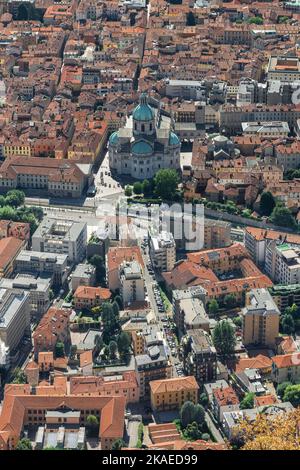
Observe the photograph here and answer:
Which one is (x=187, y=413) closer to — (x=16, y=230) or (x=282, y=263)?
(x=282, y=263)

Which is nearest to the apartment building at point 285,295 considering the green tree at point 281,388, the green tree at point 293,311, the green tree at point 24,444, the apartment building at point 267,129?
the green tree at point 293,311

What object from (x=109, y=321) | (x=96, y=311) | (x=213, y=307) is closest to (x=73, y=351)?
(x=109, y=321)

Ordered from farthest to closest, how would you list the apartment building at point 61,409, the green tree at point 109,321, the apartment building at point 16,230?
the apartment building at point 16,230 → the green tree at point 109,321 → the apartment building at point 61,409

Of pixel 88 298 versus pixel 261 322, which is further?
pixel 88 298

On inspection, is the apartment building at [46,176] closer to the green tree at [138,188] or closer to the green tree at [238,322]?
the green tree at [138,188]

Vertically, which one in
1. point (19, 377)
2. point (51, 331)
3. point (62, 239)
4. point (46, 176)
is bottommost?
point (19, 377)

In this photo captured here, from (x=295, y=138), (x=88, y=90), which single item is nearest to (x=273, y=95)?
(x=295, y=138)
